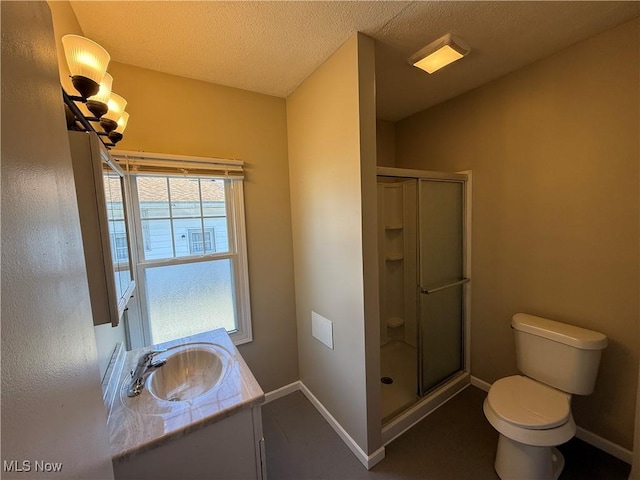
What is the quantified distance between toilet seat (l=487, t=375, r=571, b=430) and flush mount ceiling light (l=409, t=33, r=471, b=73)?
Answer: 2.05 metres

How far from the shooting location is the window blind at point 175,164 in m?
1.59

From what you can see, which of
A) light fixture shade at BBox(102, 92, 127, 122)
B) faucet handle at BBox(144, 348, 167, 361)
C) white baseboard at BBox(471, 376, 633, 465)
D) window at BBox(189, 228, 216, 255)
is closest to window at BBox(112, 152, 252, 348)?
window at BBox(189, 228, 216, 255)

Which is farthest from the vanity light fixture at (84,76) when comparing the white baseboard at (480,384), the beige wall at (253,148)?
the white baseboard at (480,384)

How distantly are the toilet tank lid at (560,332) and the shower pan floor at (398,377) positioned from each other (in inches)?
35.1

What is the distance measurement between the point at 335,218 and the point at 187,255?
1.12 metres

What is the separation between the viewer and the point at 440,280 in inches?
86.2

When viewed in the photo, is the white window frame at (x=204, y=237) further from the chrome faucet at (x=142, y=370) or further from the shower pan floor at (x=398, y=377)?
the shower pan floor at (x=398, y=377)

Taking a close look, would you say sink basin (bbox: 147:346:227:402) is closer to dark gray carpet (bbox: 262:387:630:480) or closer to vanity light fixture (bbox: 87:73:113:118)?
dark gray carpet (bbox: 262:387:630:480)

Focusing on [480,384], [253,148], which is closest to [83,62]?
[253,148]

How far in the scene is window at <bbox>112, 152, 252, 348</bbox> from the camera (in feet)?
5.68

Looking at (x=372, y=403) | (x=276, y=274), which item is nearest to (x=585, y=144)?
(x=372, y=403)

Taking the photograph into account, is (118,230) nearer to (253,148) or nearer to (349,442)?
(253,148)

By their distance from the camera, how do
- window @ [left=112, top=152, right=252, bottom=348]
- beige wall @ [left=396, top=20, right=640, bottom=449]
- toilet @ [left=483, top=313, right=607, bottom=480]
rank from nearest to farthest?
toilet @ [left=483, top=313, right=607, bottom=480], beige wall @ [left=396, top=20, right=640, bottom=449], window @ [left=112, top=152, right=252, bottom=348]

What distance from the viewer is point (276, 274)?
223 cm
